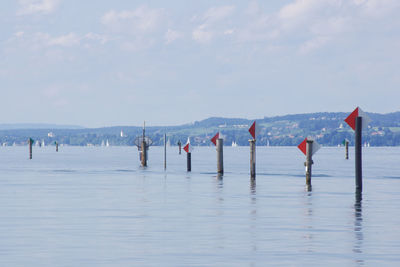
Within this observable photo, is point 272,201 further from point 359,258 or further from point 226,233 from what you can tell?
point 359,258

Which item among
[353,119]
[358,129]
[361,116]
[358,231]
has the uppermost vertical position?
[361,116]

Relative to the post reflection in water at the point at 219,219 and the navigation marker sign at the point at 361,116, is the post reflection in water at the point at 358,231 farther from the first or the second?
the navigation marker sign at the point at 361,116

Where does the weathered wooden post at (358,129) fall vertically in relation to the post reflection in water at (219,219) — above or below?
above

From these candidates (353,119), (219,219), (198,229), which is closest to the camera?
(198,229)

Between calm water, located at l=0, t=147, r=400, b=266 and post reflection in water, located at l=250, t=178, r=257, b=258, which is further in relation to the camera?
post reflection in water, located at l=250, t=178, r=257, b=258

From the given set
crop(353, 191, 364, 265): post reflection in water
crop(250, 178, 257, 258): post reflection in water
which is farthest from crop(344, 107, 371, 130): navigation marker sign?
crop(353, 191, 364, 265): post reflection in water

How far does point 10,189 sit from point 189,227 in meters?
20.3

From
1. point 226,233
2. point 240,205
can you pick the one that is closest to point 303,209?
point 240,205

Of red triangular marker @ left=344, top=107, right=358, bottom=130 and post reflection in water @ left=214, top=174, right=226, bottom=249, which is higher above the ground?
red triangular marker @ left=344, top=107, right=358, bottom=130

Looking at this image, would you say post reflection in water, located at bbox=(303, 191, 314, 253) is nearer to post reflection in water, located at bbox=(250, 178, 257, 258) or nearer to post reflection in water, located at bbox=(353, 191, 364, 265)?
post reflection in water, located at bbox=(353, 191, 364, 265)

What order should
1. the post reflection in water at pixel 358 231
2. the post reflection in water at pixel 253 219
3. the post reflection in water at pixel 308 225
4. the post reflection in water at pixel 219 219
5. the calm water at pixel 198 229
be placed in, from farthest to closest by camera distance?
the post reflection in water at pixel 219 219
the post reflection in water at pixel 253 219
the post reflection in water at pixel 308 225
the post reflection in water at pixel 358 231
the calm water at pixel 198 229

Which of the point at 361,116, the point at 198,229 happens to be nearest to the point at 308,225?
the point at 198,229

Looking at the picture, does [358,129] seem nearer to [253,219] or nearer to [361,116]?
[361,116]

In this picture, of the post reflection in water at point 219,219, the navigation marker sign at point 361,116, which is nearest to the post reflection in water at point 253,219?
the post reflection in water at point 219,219
